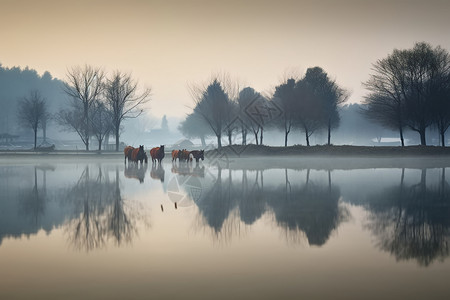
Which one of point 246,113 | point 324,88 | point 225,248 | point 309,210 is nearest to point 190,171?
point 309,210

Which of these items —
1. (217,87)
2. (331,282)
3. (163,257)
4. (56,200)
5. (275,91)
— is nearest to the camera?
(331,282)

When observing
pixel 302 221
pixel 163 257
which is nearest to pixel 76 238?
pixel 163 257

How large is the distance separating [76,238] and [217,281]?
389 centimetres

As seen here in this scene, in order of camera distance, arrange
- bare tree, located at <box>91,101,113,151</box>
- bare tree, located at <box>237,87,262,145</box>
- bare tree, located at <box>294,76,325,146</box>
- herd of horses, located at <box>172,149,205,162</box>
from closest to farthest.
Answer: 1. herd of horses, located at <box>172,149,205,162</box>
2. bare tree, located at <box>294,76,325,146</box>
3. bare tree, located at <box>237,87,262,145</box>
4. bare tree, located at <box>91,101,113,151</box>

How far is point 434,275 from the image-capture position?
19.9ft

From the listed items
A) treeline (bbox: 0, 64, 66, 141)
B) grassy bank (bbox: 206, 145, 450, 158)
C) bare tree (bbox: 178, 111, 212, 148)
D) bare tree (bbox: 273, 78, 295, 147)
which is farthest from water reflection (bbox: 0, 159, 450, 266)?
treeline (bbox: 0, 64, 66, 141)

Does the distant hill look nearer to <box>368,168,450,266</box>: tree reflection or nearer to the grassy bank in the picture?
the grassy bank

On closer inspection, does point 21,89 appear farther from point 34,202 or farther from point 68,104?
point 34,202

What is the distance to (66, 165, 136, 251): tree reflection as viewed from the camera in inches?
330

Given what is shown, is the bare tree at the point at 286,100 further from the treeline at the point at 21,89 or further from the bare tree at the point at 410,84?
the treeline at the point at 21,89

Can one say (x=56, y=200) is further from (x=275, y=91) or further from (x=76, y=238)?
(x=275, y=91)

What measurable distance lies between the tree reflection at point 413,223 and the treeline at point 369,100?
128 ft

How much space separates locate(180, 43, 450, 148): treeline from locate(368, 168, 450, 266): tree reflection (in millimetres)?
39124

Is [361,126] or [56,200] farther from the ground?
[361,126]
